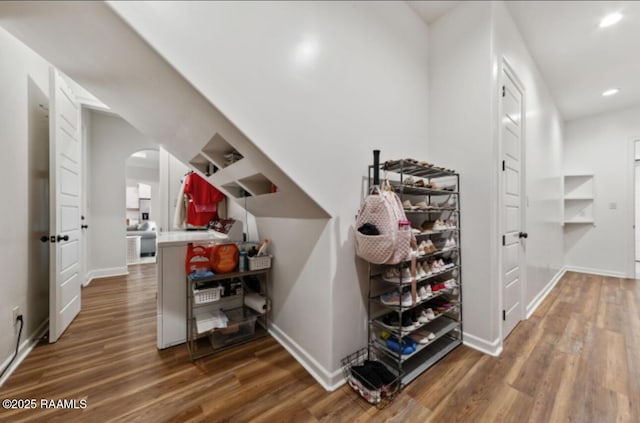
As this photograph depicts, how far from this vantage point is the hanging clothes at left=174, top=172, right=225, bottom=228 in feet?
9.79

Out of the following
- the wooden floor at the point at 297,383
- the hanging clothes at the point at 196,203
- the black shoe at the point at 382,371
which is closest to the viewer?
the wooden floor at the point at 297,383

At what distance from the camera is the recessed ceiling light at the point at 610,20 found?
2086mm

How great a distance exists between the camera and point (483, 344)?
1.88 m

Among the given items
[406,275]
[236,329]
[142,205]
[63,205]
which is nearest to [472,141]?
[406,275]

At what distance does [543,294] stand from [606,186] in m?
2.64

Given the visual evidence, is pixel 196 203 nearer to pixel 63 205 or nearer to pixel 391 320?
pixel 63 205

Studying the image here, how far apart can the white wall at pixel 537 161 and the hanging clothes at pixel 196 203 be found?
9.81 ft

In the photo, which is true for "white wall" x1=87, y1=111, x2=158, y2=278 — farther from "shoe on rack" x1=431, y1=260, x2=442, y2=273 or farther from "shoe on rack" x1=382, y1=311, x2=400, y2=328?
"shoe on rack" x1=431, y1=260, x2=442, y2=273

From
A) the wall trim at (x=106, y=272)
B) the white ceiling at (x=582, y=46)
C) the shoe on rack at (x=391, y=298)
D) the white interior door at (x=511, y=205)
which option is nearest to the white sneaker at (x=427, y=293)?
the shoe on rack at (x=391, y=298)

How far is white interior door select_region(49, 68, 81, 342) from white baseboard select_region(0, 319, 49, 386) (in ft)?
0.38

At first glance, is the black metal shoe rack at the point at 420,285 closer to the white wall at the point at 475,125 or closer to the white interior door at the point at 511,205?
the white wall at the point at 475,125

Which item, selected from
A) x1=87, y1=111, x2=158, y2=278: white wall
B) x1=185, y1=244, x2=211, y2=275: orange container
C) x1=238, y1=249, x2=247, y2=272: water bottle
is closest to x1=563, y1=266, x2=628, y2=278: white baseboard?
x1=238, y1=249, x2=247, y2=272: water bottle

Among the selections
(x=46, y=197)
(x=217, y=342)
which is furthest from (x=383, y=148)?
(x=46, y=197)

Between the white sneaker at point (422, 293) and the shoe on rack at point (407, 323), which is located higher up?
the white sneaker at point (422, 293)
